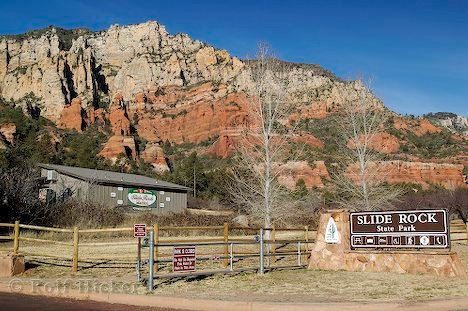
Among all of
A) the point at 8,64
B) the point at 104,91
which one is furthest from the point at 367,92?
the point at 8,64

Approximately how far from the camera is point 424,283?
41.5 feet

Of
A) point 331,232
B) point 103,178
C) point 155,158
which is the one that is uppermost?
point 155,158

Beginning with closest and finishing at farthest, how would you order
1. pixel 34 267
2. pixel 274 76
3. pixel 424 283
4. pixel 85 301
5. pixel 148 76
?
pixel 85 301
pixel 424 283
pixel 34 267
pixel 274 76
pixel 148 76

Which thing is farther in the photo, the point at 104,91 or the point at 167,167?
the point at 104,91

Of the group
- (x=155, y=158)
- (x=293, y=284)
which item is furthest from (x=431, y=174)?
(x=293, y=284)

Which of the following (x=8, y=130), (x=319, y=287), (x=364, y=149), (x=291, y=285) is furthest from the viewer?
(x=8, y=130)

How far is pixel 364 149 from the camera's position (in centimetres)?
2962

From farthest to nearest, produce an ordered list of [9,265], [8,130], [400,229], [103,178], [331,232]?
[8,130], [103,178], [331,232], [9,265], [400,229]

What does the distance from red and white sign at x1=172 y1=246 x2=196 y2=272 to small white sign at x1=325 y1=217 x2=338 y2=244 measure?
5440mm

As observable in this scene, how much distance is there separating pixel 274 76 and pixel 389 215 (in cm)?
1303

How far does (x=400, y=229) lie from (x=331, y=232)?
2288mm

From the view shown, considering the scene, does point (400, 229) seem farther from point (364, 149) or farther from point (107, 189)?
point (107, 189)

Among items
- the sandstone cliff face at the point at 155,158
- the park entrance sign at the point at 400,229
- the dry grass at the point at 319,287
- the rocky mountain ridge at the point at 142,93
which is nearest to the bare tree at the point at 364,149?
the park entrance sign at the point at 400,229

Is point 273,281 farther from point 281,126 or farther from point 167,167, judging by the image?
point 167,167
